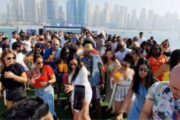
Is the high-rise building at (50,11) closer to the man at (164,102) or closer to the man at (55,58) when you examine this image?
the man at (55,58)

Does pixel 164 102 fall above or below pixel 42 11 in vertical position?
above

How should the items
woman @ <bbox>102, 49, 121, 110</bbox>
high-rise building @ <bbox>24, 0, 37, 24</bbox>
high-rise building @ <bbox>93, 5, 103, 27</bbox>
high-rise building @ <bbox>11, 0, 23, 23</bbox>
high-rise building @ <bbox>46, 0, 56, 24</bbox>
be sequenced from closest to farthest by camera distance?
woman @ <bbox>102, 49, 121, 110</bbox> → high-rise building @ <bbox>46, 0, 56, 24</bbox> → high-rise building @ <bbox>24, 0, 37, 24</bbox> → high-rise building @ <bbox>93, 5, 103, 27</bbox> → high-rise building @ <bbox>11, 0, 23, 23</bbox>

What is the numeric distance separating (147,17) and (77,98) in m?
112

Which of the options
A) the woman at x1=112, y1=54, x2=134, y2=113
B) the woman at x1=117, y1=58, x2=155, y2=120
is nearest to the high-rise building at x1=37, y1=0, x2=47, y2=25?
the woman at x1=112, y1=54, x2=134, y2=113

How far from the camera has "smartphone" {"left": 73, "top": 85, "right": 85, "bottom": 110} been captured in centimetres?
456

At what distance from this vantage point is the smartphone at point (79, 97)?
4559mm

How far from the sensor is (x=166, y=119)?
2.39m

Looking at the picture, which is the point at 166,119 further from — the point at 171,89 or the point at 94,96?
the point at 94,96

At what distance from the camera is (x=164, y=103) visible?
237 centimetres

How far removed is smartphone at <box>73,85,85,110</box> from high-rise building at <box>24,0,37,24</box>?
3937 inches

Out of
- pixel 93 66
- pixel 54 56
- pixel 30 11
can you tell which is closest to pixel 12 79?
pixel 93 66

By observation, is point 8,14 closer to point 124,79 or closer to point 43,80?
point 43,80

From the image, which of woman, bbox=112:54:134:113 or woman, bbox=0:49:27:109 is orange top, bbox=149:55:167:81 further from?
woman, bbox=0:49:27:109

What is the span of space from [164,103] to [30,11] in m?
105
